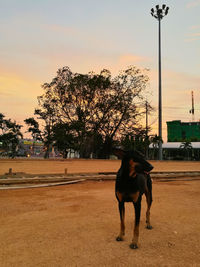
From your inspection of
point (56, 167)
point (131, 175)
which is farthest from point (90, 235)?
point (56, 167)

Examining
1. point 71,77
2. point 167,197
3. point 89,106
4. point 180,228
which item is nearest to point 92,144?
point 89,106

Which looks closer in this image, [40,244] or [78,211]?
[40,244]

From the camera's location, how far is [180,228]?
372 centimetres

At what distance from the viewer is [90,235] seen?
3.33 meters

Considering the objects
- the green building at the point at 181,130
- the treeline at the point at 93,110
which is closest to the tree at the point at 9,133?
the treeline at the point at 93,110

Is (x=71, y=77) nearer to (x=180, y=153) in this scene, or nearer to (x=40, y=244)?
(x=40, y=244)

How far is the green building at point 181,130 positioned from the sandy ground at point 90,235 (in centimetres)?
12436

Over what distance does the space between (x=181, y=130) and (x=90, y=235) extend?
13485cm

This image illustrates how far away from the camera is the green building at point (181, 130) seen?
121 metres

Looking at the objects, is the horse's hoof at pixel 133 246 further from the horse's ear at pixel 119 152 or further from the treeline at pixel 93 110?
the treeline at pixel 93 110

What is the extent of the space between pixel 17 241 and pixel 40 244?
418mm

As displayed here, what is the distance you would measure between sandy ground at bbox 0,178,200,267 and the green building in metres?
124

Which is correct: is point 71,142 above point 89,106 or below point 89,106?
below

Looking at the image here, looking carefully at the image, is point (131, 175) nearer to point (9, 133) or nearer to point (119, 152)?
point (119, 152)
